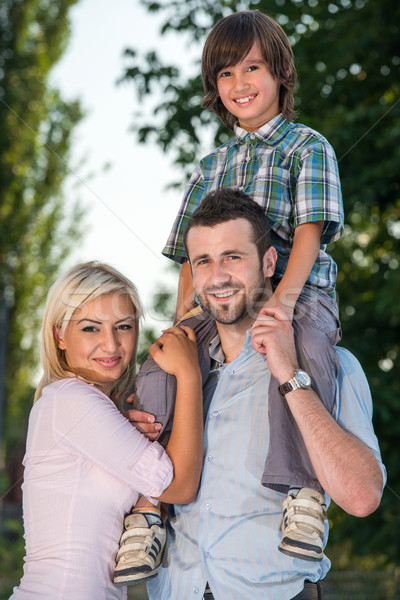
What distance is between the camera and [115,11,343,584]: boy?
2.27m

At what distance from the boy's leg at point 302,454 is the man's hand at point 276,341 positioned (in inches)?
2.1

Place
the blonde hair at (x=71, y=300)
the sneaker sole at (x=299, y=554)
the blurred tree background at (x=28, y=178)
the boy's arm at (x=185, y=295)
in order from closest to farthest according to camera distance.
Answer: the sneaker sole at (x=299, y=554)
the blonde hair at (x=71, y=300)
the boy's arm at (x=185, y=295)
the blurred tree background at (x=28, y=178)

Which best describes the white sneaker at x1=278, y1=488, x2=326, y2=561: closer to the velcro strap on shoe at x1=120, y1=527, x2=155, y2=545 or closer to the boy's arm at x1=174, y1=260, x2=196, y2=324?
the velcro strap on shoe at x1=120, y1=527, x2=155, y2=545

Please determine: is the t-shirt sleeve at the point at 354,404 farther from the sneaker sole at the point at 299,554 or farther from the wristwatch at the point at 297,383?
the sneaker sole at the point at 299,554

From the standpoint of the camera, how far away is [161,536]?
7.90ft

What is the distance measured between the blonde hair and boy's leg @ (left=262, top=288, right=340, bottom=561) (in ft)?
2.10

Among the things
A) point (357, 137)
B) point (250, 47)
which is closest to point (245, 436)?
point (250, 47)

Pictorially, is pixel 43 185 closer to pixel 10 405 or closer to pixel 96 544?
pixel 10 405

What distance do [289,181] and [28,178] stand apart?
49.4 ft

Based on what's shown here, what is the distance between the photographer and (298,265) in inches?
100

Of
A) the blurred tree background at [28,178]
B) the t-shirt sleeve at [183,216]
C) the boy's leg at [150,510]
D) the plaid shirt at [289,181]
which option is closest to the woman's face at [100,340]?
the boy's leg at [150,510]

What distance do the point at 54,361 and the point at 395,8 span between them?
4.97m

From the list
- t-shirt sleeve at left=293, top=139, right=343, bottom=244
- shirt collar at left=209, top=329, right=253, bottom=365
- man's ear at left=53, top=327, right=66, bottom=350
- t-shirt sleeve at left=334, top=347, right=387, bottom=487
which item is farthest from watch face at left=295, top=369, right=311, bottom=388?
man's ear at left=53, top=327, right=66, bottom=350

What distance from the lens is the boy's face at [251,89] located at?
2895mm
